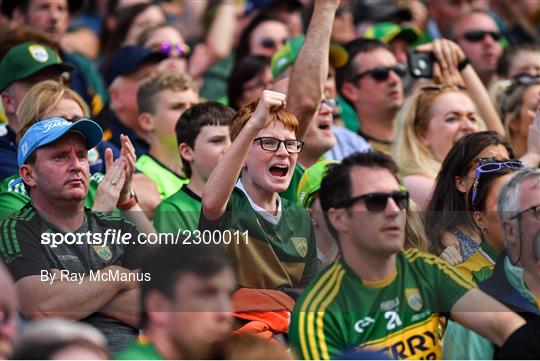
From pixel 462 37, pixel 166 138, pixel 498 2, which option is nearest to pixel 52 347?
pixel 166 138

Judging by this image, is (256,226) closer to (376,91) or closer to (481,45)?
(376,91)

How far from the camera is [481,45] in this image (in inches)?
378

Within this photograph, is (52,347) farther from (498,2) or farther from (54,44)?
(498,2)

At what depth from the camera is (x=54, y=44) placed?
313 inches

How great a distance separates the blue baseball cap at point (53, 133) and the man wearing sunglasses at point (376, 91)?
2903mm

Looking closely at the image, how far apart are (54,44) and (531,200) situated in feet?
12.2

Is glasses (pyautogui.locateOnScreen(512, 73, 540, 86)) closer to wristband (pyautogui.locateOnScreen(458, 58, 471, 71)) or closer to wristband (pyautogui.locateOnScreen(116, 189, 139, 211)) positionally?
wristband (pyautogui.locateOnScreen(458, 58, 471, 71))

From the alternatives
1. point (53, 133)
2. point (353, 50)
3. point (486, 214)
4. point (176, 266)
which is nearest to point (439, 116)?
point (353, 50)

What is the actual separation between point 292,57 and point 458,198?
6.89ft

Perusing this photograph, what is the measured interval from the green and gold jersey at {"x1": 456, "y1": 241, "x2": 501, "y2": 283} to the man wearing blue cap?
1.34m

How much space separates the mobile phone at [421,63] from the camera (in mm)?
7965

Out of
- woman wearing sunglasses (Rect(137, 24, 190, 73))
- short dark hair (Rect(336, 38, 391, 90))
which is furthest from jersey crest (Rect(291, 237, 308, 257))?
woman wearing sunglasses (Rect(137, 24, 190, 73))

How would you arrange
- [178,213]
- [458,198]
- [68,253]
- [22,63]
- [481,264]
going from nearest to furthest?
[68,253] < [481,264] < [178,213] < [458,198] < [22,63]

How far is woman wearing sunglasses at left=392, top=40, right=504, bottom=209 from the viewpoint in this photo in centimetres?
753
